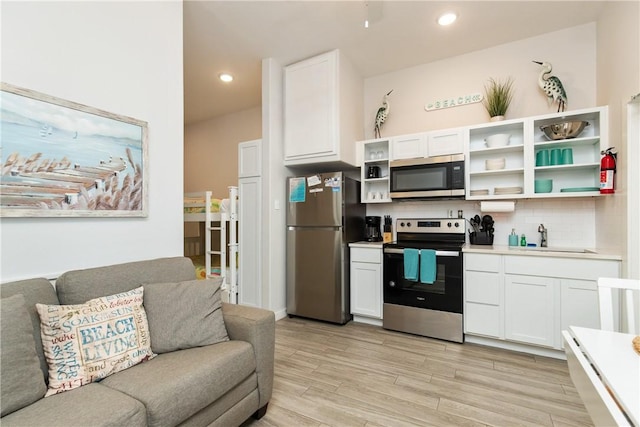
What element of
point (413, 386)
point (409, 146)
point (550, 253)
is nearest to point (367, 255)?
point (409, 146)

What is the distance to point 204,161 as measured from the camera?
19.1ft

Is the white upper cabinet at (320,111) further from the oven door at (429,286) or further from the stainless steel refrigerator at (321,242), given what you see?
the oven door at (429,286)

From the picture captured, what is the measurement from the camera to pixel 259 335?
1729 mm

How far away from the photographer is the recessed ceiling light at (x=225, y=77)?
3945mm

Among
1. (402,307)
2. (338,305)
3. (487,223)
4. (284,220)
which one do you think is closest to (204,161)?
(284,220)

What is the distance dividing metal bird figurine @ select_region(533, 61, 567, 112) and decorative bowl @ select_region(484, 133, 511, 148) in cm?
50

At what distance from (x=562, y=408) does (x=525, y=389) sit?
9.0 inches

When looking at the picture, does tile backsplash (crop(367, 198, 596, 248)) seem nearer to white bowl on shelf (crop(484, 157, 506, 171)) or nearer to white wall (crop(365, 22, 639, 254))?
white wall (crop(365, 22, 639, 254))

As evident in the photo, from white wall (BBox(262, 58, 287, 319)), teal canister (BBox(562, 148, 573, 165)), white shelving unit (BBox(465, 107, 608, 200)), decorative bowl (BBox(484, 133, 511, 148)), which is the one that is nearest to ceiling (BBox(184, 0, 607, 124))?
white wall (BBox(262, 58, 287, 319))

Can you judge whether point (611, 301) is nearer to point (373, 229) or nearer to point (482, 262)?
point (482, 262)

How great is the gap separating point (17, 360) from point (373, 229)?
318 centimetres

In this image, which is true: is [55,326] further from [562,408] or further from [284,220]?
[562,408]

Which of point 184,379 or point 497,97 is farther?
point 497,97

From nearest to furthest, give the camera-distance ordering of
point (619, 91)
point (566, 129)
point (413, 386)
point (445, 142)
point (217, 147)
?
point (413, 386), point (619, 91), point (566, 129), point (445, 142), point (217, 147)
